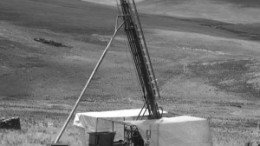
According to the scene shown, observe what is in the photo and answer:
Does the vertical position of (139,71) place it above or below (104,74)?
above

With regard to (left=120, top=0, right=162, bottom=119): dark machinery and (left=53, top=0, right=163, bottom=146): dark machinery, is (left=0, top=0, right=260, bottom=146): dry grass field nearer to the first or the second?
(left=53, top=0, right=163, bottom=146): dark machinery

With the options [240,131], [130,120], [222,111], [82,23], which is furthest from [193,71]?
[130,120]

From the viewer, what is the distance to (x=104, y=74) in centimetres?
7025

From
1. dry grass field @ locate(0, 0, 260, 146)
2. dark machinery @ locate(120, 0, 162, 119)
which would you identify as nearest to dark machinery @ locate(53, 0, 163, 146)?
dark machinery @ locate(120, 0, 162, 119)

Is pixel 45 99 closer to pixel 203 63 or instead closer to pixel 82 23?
pixel 203 63

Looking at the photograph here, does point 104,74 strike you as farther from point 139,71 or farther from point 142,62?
point 142,62

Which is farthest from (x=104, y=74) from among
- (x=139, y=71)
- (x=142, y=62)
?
(x=142, y=62)

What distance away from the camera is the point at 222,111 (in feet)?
176

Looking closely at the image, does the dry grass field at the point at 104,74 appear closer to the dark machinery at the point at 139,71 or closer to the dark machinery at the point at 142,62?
the dark machinery at the point at 139,71

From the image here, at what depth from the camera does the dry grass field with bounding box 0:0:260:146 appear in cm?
4138

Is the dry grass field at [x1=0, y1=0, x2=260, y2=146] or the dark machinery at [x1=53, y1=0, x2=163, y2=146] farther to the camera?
the dry grass field at [x1=0, y1=0, x2=260, y2=146]

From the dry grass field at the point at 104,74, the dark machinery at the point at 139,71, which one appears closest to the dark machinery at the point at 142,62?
the dark machinery at the point at 139,71

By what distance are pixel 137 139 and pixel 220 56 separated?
65536mm

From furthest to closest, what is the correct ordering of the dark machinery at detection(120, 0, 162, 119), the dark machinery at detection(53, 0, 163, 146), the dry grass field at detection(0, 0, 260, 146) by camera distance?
the dry grass field at detection(0, 0, 260, 146) → the dark machinery at detection(120, 0, 162, 119) → the dark machinery at detection(53, 0, 163, 146)
